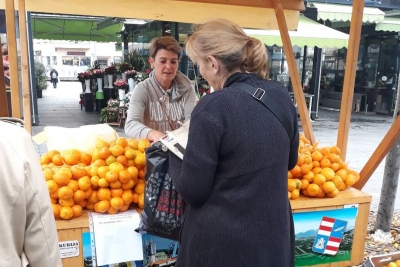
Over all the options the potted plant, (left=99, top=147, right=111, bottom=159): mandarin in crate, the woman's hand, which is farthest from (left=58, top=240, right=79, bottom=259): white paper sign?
the potted plant

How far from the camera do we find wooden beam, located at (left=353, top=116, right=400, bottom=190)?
3174 millimetres

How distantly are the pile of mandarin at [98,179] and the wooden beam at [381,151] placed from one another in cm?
197

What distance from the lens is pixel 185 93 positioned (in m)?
3.10

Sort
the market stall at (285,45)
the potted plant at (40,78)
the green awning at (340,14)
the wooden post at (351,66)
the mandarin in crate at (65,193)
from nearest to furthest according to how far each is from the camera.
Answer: the mandarin in crate at (65,193) → the market stall at (285,45) → the wooden post at (351,66) → the green awning at (340,14) → the potted plant at (40,78)

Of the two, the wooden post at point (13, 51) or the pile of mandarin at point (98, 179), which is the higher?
the wooden post at point (13, 51)

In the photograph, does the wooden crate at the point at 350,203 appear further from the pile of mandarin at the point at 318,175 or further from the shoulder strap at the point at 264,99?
the shoulder strap at the point at 264,99

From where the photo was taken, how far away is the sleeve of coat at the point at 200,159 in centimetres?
141

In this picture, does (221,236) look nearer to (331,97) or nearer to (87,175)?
(87,175)

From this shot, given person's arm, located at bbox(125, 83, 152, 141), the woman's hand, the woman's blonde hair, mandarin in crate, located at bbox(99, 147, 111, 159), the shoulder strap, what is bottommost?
mandarin in crate, located at bbox(99, 147, 111, 159)

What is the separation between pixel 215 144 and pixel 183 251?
570 mm

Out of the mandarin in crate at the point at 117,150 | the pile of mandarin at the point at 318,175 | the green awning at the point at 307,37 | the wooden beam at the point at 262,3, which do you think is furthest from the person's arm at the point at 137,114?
the green awning at the point at 307,37

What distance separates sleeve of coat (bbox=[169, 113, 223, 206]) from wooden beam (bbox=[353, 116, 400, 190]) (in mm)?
2286

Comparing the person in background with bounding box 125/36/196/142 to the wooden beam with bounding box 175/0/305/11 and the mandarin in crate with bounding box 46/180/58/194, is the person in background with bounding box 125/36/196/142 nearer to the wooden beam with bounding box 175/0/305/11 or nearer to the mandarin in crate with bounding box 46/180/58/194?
the mandarin in crate with bounding box 46/180/58/194

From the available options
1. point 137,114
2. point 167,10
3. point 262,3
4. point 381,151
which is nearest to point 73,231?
point 137,114
